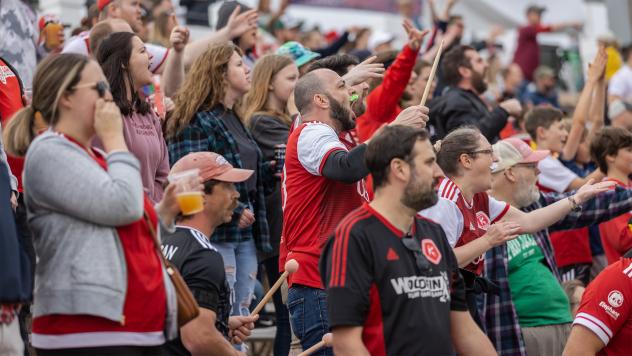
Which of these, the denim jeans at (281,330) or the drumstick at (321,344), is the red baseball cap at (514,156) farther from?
the drumstick at (321,344)

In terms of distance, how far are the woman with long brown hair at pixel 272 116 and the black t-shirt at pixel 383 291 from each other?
3033 mm

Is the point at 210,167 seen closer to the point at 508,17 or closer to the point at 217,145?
the point at 217,145

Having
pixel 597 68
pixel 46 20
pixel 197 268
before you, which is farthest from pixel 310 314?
pixel 597 68

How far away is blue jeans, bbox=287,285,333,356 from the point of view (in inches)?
236

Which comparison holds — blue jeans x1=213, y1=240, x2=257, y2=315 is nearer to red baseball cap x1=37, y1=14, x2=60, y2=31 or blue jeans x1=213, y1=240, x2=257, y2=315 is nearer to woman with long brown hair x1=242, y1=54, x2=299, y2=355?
woman with long brown hair x1=242, y1=54, x2=299, y2=355

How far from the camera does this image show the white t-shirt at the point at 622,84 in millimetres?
14223

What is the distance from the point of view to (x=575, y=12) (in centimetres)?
2738

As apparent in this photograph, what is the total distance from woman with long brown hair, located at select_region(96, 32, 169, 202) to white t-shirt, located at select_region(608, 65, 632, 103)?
353 inches

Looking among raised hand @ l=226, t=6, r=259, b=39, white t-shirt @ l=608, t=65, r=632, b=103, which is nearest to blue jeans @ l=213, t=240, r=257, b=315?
raised hand @ l=226, t=6, r=259, b=39

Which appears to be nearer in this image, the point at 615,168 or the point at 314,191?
the point at 314,191

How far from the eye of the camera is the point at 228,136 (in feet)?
23.2

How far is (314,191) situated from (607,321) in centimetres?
163

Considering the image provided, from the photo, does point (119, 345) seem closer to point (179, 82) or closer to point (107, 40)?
point (107, 40)

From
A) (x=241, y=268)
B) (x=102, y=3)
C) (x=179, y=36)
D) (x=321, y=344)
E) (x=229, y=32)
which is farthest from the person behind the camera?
(x=102, y=3)
